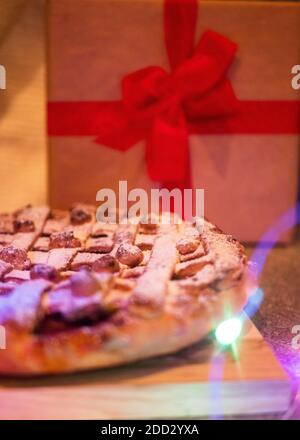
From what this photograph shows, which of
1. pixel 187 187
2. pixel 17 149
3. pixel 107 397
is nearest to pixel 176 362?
pixel 107 397

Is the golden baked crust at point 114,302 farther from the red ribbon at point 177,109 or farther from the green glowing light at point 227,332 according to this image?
the red ribbon at point 177,109

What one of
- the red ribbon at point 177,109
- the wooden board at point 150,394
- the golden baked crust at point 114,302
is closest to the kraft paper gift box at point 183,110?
the red ribbon at point 177,109

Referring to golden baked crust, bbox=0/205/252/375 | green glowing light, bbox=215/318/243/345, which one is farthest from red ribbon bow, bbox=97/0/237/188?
green glowing light, bbox=215/318/243/345

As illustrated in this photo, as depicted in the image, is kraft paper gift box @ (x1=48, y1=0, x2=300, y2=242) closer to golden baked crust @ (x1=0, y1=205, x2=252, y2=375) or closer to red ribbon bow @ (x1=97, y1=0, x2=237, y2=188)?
red ribbon bow @ (x1=97, y1=0, x2=237, y2=188)

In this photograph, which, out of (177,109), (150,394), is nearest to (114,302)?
(150,394)

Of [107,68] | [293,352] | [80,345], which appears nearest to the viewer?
[80,345]

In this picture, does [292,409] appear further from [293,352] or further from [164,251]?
[164,251]

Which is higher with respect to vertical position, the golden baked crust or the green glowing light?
the golden baked crust
